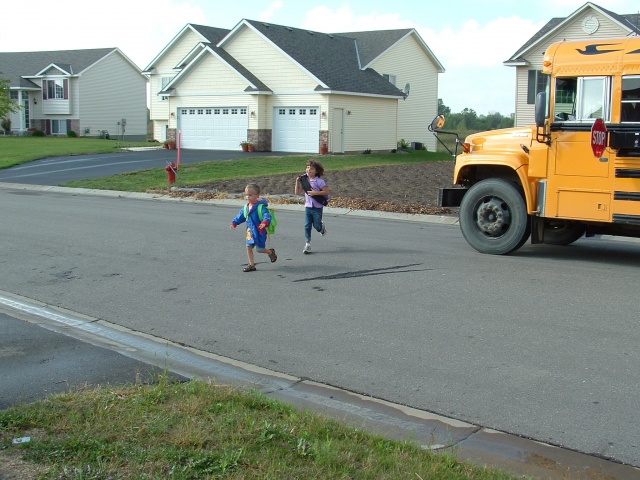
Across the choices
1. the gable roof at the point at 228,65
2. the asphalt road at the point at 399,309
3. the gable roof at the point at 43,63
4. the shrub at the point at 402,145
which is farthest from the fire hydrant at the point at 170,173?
the gable roof at the point at 43,63

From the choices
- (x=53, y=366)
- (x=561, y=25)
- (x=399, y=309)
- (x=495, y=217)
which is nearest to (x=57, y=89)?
(x=561, y=25)

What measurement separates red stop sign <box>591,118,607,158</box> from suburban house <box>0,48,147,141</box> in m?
53.2

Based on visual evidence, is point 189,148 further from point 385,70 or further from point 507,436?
point 507,436

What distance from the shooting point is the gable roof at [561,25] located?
31.8 meters

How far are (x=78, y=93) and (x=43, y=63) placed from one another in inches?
245

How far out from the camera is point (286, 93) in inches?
1522

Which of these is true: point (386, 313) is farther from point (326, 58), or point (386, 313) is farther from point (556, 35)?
point (326, 58)

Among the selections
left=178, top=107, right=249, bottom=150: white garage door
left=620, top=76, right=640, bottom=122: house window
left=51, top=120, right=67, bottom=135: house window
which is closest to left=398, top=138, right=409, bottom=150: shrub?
left=178, top=107, right=249, bottom=150: white garage door

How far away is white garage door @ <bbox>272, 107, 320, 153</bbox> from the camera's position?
38.0m

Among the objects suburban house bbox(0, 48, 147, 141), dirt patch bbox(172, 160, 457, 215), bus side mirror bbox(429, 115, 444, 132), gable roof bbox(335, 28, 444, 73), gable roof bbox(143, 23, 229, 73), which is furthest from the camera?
suburban house bbox(0, 48, 147, 141)

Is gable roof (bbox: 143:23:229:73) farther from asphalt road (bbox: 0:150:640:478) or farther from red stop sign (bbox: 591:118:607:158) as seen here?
red stop sign (bbox: 591:118:607:158)

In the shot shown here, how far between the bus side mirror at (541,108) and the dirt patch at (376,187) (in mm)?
6667

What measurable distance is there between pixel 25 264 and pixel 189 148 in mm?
31320

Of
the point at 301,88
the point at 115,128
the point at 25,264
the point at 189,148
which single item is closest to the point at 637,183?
the point at 25,264
